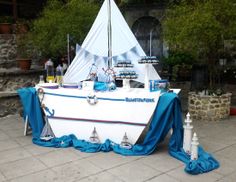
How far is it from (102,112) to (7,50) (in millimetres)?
5135

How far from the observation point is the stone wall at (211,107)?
5516 millimetres

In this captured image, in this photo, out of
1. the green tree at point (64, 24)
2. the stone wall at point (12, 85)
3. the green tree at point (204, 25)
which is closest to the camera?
the green tree at point (204, 25)

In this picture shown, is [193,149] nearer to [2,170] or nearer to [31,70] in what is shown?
[2,170]

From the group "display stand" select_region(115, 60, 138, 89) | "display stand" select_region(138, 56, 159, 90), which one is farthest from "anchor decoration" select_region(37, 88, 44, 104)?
"display stand" select_region(138, 56, 159, 90)

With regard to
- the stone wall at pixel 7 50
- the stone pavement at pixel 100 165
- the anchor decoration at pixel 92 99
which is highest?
the stone wall at pixel 7 50

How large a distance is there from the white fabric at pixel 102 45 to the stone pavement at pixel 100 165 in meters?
1.37

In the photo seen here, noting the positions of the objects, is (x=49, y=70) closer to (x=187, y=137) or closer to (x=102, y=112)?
(x=102, y=112)

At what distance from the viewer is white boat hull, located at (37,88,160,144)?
12.6 feet

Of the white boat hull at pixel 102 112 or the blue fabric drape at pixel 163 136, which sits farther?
the white boat hull at pixel 102 112

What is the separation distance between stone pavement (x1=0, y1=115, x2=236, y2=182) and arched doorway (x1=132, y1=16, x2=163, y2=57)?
474cm

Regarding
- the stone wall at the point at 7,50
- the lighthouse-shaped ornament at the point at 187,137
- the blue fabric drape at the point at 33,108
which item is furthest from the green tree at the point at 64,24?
the lighthouse-shaped ornament at the point at 187,137

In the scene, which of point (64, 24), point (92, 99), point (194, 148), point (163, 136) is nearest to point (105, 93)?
point (92, 99)

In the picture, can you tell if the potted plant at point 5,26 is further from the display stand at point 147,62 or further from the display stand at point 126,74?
the display stand at point 147,62

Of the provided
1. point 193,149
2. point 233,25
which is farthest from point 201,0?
point 193,149
